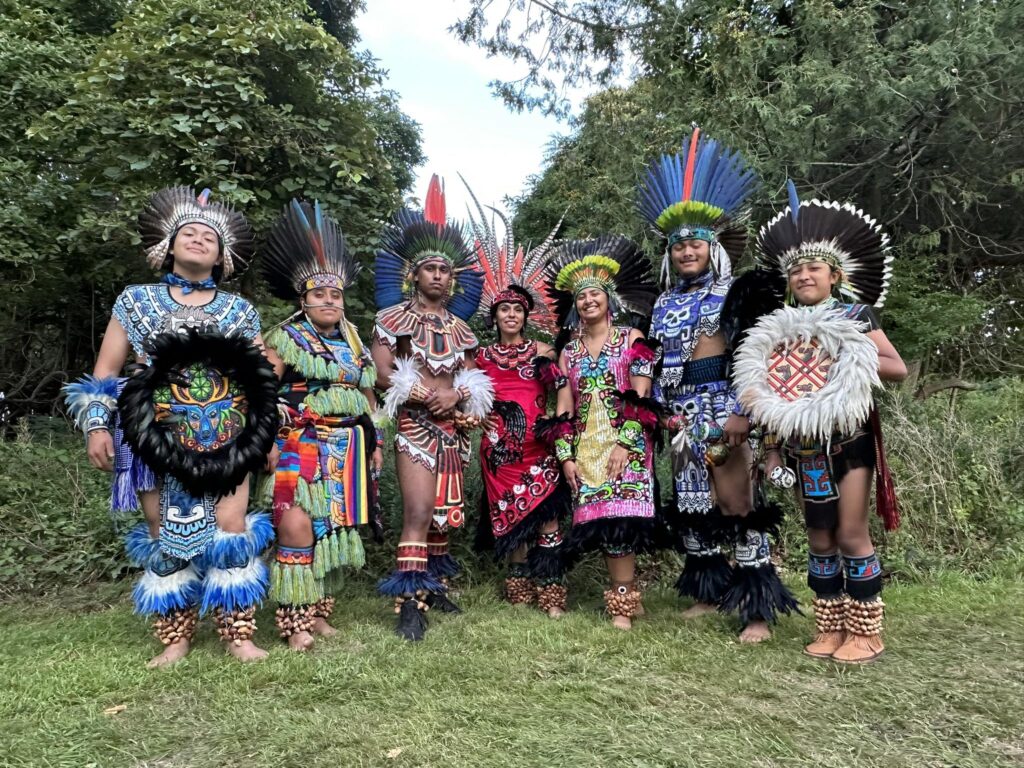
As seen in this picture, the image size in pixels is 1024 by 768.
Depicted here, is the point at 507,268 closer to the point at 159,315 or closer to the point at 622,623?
the point at 159,315

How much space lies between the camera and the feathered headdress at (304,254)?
368 cm

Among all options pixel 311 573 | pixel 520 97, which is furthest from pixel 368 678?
pixel 520 97

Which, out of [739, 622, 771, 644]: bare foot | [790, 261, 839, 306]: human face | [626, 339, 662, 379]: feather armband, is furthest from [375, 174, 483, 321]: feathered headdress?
[739, 622, 771, 644]: bare foot

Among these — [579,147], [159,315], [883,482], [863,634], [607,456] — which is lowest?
[863,634]

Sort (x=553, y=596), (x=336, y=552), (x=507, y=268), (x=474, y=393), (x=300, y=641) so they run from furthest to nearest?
(x=507, y=268), (x=553, y=596), (x=474, y=393), (x=336, y=552), (x=300, y=641)

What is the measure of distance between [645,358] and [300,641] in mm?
2421

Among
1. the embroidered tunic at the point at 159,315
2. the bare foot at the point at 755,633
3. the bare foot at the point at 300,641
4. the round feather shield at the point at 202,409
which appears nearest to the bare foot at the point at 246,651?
the bare foot at the point at 300,641

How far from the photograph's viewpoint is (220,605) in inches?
125

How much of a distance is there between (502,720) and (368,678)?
28.9 inches

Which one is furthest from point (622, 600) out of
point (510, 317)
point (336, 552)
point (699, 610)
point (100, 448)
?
point (100, 448)

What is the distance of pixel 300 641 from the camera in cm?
339

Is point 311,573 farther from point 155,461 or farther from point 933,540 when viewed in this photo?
point 933,540

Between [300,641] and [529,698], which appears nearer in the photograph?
[529,698]

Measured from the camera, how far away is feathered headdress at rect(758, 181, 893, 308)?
314 cm
